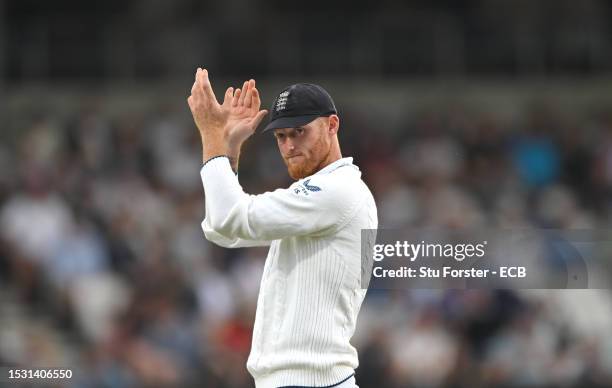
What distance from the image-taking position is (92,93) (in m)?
16.0

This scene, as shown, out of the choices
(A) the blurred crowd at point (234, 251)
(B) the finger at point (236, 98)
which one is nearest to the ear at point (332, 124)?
(B) the finger at point (236, 98)

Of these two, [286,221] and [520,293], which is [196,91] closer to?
[286,221]

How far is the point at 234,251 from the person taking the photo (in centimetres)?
1301

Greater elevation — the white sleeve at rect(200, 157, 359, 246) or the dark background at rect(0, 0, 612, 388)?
the white sleeve at rect(200, 157, 359, 246)

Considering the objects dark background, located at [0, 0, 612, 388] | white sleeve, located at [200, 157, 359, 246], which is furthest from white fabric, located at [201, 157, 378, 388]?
dark background, located at [0, 0, 612, 388]

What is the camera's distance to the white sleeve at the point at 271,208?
16.4 ft

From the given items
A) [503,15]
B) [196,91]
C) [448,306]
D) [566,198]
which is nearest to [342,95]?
[503,15]

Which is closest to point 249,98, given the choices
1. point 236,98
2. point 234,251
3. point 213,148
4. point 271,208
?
point 236,98

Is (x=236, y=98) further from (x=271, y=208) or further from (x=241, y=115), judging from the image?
(x=271, y=208)

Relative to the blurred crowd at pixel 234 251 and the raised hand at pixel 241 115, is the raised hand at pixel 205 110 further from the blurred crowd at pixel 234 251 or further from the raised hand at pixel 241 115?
the blurred crowd at pixel 234 251

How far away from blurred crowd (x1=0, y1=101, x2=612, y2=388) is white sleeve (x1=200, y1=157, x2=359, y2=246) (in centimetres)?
563

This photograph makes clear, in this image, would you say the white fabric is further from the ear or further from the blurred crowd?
the blurred crowd

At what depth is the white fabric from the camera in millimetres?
5027

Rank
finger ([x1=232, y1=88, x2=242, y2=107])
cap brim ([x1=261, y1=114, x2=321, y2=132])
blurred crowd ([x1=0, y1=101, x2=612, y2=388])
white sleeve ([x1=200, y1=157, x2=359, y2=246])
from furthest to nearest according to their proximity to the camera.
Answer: blurred crowd ([x1=0, y1=101, x2=612, y2=388])
finger ([x1=232, y1=88, x2=242, y2=107])
cap brim ([x1=261, y1=114, x2=321, y2=132])
white sleeve ([x1=200, y1=157, x2=359, y2=246])
